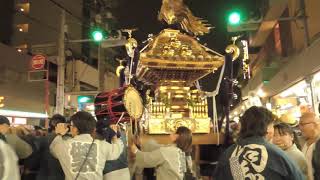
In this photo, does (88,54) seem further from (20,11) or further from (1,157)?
(1,157)

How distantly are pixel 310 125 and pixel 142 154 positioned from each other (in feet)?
6.51

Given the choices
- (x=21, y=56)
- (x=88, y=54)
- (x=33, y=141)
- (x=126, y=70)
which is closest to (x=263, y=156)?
(x=33, y=141)

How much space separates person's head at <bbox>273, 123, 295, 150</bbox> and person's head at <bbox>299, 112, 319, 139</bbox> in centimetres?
18

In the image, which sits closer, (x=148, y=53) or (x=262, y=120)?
(x=262, y=120)

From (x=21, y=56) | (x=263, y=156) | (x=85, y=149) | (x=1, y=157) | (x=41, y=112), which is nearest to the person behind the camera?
(x=263, y=156)

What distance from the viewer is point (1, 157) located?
9.37 feet

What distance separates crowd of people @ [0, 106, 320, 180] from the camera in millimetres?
2513

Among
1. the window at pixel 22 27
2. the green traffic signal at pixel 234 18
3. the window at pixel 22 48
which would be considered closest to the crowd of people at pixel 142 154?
the green traffic signal at pixel 234 18

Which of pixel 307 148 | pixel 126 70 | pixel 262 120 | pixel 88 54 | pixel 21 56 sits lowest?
pixel 307 148

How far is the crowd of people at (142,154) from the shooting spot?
8.24 feet

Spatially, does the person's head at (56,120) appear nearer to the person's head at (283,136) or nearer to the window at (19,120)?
the person's head at (283,136)

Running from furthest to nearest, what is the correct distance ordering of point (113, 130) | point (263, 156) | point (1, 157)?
Answer: point (113, 130) < point (1, 157) < point (263, 156)

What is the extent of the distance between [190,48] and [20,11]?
41.7ft

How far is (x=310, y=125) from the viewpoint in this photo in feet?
11.6
